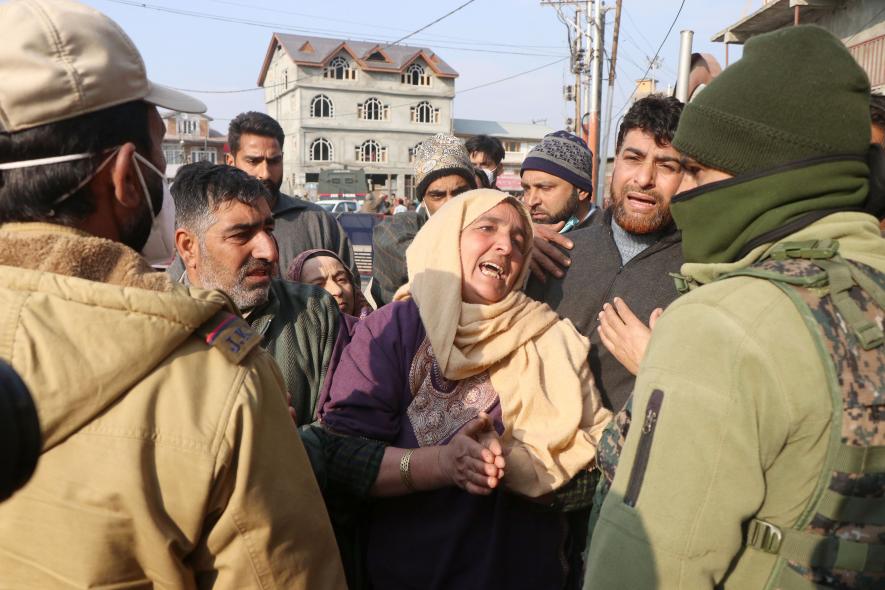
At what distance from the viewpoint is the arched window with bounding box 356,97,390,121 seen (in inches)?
2307

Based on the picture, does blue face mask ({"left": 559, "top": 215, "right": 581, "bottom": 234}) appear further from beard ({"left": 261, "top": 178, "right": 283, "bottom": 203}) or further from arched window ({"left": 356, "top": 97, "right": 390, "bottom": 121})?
arched window ({"left": 356, "top": 97, "right": 390, "bottom": 121})

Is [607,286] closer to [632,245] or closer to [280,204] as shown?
[632,245]

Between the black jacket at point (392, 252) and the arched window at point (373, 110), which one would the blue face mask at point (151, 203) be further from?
the arched window at point (373, 110)

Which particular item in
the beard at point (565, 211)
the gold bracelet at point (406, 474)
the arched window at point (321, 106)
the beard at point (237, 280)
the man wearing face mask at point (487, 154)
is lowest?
the gold bracelet at point (406, 474)

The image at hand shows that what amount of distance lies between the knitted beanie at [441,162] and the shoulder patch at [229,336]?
11.9 ft

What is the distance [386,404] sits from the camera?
2.47 metres

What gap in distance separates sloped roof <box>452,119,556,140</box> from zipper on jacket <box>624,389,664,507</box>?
2642 inches

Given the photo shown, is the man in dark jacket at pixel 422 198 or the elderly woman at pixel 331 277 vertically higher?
the man in dark jacket at pixel 422 198

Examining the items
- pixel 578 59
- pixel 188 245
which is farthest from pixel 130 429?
pixel 578 59

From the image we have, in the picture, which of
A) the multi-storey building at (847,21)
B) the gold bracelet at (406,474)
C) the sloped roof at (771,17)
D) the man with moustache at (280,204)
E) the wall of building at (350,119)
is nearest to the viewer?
the gold bracelet at (406,474)

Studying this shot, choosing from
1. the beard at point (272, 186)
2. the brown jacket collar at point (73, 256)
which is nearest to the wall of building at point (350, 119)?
the beard at point (272, 186)

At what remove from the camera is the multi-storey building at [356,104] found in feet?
185

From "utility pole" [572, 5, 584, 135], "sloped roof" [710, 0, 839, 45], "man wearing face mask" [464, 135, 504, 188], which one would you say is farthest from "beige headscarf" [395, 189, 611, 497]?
"utility pole" [572, 5, 584, 135]

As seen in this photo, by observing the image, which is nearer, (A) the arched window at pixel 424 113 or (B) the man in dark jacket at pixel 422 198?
(B) the man in dark jacket at pixel 422 198
